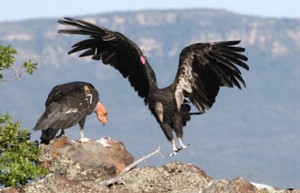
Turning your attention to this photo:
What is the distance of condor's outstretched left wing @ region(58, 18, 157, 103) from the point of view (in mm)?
26062

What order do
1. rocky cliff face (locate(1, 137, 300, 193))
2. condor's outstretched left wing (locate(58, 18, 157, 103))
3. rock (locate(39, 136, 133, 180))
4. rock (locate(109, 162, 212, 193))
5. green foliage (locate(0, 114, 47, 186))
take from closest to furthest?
rocky cliff face (locate(1, 137, 300, 193))
green foliage (locate(0, 114, 47, 186))
rock (locate(109, 162, 212, 193))
rock (locate(39, 136, 133, 180))
condor's outstretched left wing (locate(58, 18, 157, 103))

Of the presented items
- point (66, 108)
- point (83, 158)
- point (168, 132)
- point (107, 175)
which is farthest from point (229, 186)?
point (66, 108)

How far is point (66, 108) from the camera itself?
25.8 meters

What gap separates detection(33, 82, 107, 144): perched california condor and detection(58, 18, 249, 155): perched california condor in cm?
103

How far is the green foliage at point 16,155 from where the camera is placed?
20.8 meters

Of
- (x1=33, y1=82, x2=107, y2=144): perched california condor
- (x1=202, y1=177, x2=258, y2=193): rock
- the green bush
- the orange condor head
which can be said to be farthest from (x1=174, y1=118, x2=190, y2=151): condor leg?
(x1=202, y1=177, x2=258, y2=193): rock

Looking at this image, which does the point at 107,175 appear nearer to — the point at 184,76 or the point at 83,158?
the point at 83,158

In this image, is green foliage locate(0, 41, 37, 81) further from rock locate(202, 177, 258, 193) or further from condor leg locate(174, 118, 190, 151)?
rock locate(202, 177, 258, 193)

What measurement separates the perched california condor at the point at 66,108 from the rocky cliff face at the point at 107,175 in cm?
111

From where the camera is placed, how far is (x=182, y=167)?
894 inches

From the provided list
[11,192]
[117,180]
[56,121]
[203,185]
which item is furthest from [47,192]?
[56,121]

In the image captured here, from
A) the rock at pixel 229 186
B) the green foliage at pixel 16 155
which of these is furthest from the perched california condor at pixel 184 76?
the rock at pixel 229 186

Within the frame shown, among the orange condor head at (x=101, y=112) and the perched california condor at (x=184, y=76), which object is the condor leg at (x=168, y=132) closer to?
the perched california condor at (x=184, y=76)

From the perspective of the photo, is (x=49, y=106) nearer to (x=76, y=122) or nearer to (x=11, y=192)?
(x=76, y=122)
